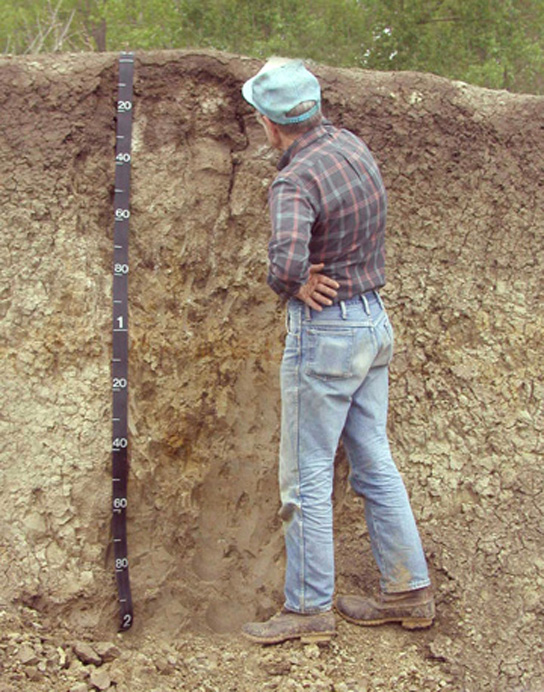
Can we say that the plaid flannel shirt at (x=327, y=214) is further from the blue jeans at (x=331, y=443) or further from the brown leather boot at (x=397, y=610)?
the brown leather boot at (x=397, y=610)

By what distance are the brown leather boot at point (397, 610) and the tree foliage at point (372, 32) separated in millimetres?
7488

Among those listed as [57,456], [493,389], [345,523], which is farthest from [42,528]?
[493,389]

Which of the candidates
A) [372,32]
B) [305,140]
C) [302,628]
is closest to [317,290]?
[305,140]

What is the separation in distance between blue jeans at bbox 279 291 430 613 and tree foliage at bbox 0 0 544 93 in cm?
720

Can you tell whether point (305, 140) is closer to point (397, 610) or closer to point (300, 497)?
point (300, 497)

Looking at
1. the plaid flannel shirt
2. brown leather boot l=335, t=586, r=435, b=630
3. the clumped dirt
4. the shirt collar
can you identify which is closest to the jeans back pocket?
the plaid flannel shirt

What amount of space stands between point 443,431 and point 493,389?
0.33m

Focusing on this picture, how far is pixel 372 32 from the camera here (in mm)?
11203

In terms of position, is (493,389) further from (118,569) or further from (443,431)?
(118,569)

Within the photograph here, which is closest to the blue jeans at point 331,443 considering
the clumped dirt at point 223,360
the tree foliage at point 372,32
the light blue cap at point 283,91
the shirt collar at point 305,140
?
the clumped dirt at point 223,360

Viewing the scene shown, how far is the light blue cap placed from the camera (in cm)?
305

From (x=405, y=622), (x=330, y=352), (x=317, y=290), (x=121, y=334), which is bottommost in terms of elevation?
(x=405, y=622)

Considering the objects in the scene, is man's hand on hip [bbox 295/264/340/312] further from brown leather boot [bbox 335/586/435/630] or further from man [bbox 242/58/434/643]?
brown leather boot [bbox 335/586/435/630]

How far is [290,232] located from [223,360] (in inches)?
Result: 50.7
